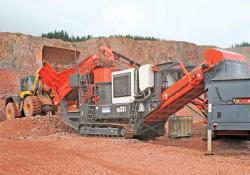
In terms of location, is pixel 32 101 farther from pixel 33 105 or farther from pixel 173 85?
pixel 173 85

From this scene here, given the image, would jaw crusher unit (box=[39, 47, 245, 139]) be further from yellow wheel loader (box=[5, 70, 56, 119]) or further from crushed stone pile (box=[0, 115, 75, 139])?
yellow wheel loader (box=[5, 70, 56, 119])

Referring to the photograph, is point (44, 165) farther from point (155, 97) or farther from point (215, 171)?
point (155, 97)

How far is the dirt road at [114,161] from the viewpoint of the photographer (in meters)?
7.61

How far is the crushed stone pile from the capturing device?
54.6 feet

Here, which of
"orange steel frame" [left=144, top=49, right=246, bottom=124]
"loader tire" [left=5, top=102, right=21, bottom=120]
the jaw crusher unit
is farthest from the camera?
"loader tire" [left=5, top=102, right=21, bottom=120]

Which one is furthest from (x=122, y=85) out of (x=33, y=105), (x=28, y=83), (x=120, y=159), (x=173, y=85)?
(x=28, y=83)

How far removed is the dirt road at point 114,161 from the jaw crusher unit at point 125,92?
187cm

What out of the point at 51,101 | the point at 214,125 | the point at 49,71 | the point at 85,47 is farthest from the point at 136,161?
the point at 85,47

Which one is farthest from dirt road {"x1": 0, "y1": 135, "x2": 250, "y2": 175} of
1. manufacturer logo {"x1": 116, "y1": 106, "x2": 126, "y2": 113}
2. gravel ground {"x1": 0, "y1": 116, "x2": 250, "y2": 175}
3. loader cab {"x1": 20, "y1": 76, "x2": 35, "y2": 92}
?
loader cab {"x1": 20, "y1": 76, "x2": 35, "y2": 92}

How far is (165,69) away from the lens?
12.9 m

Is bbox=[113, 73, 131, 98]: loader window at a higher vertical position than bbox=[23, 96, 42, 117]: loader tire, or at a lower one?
higher

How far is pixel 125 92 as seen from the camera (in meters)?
14.0

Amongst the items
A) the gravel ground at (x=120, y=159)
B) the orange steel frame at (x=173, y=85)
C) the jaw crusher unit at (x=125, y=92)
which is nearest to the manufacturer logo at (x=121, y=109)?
the jaw crusher unit at (x=125, y=92)

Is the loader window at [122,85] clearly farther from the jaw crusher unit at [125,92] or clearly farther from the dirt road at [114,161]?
the dirt road at [114,161]
